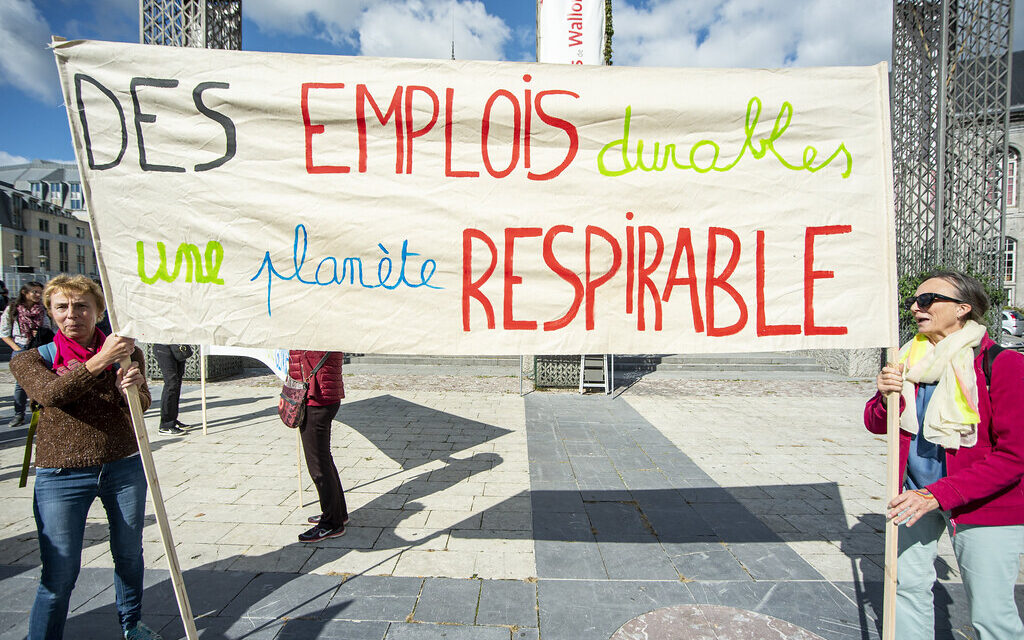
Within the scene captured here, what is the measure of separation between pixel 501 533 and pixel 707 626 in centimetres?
169

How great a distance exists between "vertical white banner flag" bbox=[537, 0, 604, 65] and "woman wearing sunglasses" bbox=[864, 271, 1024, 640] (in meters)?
8.59

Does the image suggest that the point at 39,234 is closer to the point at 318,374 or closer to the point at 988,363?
A: the point at 318,374

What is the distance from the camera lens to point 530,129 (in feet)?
7.77

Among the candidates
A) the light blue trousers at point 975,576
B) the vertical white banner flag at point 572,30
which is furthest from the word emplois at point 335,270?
the vertical white banner flag at point 572,30

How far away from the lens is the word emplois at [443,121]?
233 centimetres

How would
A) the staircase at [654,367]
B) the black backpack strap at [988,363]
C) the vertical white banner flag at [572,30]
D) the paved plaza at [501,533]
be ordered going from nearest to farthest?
the black backpack strap at [988,363] → the paved plaza at [501,533] → the vertical white banner flag at [572,30] → the staircase at [654,367]

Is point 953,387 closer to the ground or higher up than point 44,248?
closer to the ground

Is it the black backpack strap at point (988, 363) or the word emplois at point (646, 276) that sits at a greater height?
the word emplois at point (646, 276)

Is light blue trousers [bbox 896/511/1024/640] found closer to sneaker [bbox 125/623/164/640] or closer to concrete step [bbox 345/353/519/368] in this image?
sneaker [bbox 125/623/164/640]

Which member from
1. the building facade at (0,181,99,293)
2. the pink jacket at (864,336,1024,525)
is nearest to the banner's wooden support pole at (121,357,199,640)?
the pink jacket at (864,336,1024,525)

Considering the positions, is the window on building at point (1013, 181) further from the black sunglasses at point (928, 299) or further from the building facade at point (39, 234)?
the building facade at point (39, 234)

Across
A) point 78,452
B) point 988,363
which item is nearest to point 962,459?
point 988,363

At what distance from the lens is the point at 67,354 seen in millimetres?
2516

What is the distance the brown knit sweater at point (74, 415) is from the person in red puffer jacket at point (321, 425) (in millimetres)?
1307
